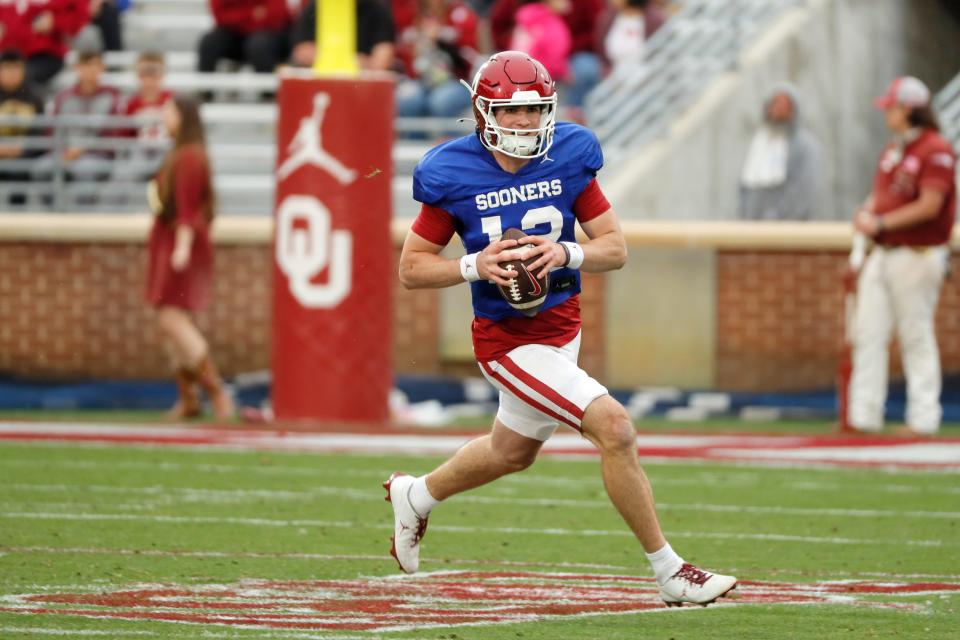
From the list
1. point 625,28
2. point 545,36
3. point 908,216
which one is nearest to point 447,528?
point 908,216

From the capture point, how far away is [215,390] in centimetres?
1343

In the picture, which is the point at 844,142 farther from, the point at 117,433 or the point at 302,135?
the point at 117,433

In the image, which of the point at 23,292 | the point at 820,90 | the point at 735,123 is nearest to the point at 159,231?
the point at 23,292

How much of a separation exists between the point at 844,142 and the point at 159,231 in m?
7.20

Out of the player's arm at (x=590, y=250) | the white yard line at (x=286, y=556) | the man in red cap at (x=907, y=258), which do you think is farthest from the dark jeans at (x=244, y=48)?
the player's arm at (x=590, y=250)

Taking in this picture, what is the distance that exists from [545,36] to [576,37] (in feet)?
3.04

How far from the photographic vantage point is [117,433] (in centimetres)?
1253

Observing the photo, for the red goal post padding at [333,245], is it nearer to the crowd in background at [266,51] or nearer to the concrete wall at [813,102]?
the crowd in background at [266,51]

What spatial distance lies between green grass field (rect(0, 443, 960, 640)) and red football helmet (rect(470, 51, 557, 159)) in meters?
1.46

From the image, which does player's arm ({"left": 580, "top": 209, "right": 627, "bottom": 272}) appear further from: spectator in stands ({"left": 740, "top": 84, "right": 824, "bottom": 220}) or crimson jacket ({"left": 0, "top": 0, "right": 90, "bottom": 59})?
crimson jacket ({"left": 0, "top": 0, "right": 90, "bottom": 59})

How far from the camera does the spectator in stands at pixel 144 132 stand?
1631 cm

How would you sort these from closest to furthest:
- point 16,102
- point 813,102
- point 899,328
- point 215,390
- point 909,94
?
1. point 909,94
2. point 899,328
3. point 215,390
4. point 16,102
5. point 813,102

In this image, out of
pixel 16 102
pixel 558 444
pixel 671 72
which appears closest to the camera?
pixel 558 444

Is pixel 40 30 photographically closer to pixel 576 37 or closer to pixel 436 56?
pixel 436 56
